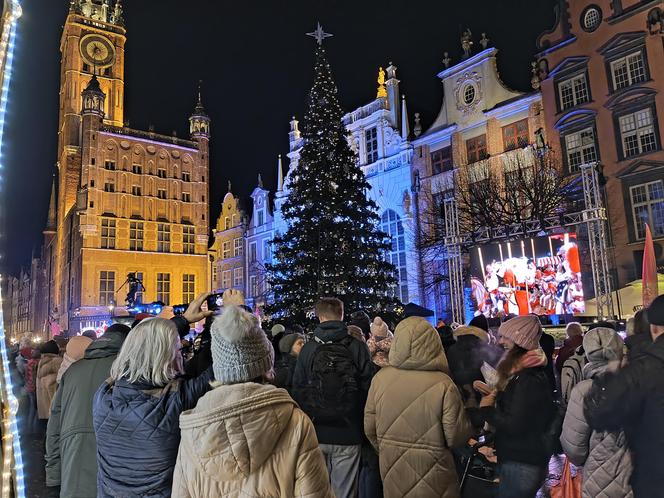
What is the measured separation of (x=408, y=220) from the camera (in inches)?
1039

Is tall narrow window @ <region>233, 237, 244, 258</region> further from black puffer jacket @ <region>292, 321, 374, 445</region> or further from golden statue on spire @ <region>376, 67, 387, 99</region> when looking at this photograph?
black puffer jacket @ <region>292, 321, 374, 445</region>

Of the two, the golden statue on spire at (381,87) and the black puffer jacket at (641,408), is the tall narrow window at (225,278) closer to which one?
the golden statue on spire at (381,87)

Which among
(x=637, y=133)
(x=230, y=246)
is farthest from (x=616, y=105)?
(x=230, y=246)

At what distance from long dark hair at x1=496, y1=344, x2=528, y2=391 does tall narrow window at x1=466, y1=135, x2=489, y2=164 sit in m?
21.9

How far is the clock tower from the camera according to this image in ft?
149

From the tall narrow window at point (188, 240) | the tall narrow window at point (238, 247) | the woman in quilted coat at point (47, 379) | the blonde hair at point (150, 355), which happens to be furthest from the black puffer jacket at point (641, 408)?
the tall narrow window at point (188, 240)

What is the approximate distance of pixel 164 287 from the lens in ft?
140

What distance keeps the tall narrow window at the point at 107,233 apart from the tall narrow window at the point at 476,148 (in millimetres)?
29571

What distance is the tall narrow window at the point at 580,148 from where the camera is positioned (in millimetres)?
19984

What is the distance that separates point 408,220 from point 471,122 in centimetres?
587

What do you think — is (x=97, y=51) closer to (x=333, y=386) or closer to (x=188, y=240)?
(x=188, y=240)

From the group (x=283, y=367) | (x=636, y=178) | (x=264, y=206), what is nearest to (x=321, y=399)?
(x=283, y=367)

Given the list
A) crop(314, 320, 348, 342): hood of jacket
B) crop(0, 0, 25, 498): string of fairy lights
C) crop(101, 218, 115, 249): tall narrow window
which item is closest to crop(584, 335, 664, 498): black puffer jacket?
crop(314, 320, 348, 342): hood of jacket

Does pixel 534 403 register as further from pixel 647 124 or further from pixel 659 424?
pixel 647 124
